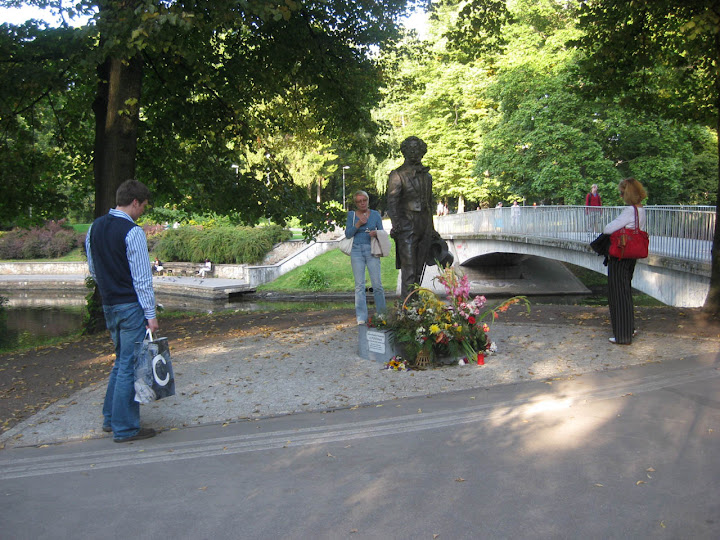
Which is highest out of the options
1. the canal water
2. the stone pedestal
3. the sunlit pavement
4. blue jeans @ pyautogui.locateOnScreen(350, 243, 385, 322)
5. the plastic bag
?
blue jeans @ pyautogui.locateOnScreen(350, 243, 385, 322)

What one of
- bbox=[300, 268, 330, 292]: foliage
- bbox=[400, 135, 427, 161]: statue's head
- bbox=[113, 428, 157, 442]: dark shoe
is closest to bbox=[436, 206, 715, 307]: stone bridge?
bbox=[300, 268, 330, 292]: foliage

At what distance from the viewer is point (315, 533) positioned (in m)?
3.47

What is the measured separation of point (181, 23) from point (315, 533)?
22.8ft

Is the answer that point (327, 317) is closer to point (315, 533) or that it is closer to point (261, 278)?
point (315, 533)

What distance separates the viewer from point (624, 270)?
25.9 feet

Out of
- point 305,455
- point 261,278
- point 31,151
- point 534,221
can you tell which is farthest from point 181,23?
point 261,278

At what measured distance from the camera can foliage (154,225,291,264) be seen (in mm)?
39438

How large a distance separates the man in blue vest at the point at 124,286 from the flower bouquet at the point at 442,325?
10.1 ft

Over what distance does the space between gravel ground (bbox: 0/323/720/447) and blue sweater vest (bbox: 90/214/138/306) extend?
1264mm

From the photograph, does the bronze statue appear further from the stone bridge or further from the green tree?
the stone bridge

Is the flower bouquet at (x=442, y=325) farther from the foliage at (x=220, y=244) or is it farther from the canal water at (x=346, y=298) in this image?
the foliage at (x=220, y=244)

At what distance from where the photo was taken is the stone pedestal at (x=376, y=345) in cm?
754

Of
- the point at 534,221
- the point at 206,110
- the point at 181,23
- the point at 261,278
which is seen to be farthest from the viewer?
the point at 261,278

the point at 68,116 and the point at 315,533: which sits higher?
the point at 68,116
